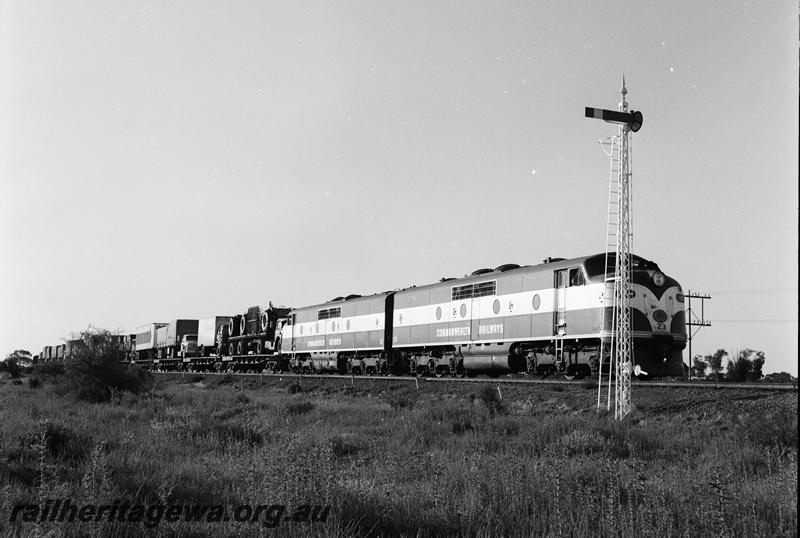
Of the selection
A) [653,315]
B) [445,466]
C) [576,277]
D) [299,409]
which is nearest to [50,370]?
[299,409]

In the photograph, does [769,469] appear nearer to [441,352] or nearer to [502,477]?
[502,477]

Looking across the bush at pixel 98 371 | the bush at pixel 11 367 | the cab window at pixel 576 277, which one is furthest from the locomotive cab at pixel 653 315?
the bush at pixel 11 367

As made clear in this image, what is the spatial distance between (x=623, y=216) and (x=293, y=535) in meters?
12.4

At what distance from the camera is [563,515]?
7.05 metres

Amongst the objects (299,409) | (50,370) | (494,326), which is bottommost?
(50,370)

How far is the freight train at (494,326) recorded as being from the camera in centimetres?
2220

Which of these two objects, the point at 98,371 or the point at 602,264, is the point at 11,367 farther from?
the point at 602,264

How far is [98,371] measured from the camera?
87.8ft

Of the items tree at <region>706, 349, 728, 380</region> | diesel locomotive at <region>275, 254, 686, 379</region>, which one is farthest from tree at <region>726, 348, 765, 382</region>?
diesel locomotive at <region>275, 254, 686, 379</region>

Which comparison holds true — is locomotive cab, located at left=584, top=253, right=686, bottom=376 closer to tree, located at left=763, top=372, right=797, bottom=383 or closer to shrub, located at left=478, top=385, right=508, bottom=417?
shrub, located at left=478, top=385, right=508, bottom=417

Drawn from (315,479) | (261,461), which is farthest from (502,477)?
(261,461)
